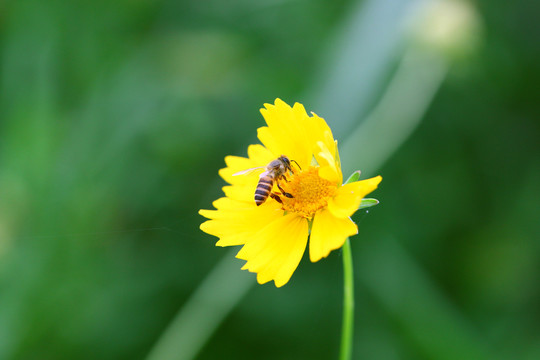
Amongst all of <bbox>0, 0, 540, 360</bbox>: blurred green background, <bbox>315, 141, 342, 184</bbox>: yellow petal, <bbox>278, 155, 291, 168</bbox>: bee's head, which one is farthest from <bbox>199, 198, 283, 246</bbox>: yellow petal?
<bbox>0, 0, 540, 360</bbox>: blurred green background

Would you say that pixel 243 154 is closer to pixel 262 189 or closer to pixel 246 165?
pixel 246 165

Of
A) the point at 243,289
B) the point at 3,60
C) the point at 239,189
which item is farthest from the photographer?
the point at 3,60

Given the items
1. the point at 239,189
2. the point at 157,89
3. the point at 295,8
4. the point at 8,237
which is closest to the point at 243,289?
the point at 239,189

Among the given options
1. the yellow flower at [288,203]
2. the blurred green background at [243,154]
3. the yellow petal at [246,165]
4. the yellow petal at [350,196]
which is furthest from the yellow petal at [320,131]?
the blurred green background at [243,154]

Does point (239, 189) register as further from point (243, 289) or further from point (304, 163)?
point (243, 289)

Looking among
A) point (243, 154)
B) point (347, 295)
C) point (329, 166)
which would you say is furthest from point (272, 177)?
point (243, 154)

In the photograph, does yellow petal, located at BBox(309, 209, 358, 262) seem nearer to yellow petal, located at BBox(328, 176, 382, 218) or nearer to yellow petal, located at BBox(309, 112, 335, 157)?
yellow petal, located at BBox(328, 176, 382, 218)
